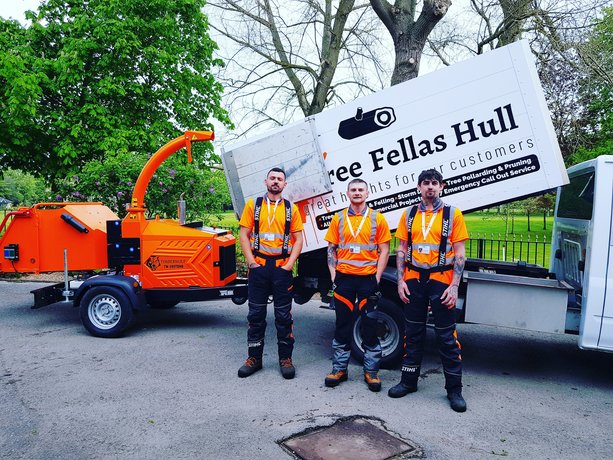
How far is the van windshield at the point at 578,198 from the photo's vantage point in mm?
4672

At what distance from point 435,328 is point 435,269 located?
533 millimetres

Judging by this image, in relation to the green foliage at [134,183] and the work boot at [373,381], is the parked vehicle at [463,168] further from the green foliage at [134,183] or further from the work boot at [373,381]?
the green foliage at [134,183]

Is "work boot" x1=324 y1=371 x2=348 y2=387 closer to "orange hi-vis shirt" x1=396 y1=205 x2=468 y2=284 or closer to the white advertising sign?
"orange hi-vis shirt" x1=396 y1=205 x2=468 y2=284

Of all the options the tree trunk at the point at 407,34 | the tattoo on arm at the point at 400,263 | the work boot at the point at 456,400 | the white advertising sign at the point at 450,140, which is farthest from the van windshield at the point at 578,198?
the tree trunk at the point at 407,34

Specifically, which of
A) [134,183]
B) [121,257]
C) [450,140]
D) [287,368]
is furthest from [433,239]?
[134,183]

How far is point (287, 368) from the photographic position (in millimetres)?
4965

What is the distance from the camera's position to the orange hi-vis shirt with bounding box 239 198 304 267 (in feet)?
16.1

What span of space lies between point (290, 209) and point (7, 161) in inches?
464

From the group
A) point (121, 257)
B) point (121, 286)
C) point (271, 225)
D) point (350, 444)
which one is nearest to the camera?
point (350, 444)

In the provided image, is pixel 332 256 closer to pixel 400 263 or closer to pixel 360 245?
pixel 360 245

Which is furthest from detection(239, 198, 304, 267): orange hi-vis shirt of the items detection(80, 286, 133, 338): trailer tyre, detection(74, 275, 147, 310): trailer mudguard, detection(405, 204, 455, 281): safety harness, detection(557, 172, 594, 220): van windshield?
detection(557, 172, 594, 220): van windshield

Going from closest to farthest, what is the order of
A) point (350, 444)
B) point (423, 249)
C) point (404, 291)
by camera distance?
1. point (350, 444)
2. point (423, 249)
3. point (404, 291)

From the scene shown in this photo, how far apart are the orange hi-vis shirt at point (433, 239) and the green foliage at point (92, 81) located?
929 centimetres

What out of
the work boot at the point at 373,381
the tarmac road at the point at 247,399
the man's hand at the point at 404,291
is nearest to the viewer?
the tarmac road at the point at 247,399
